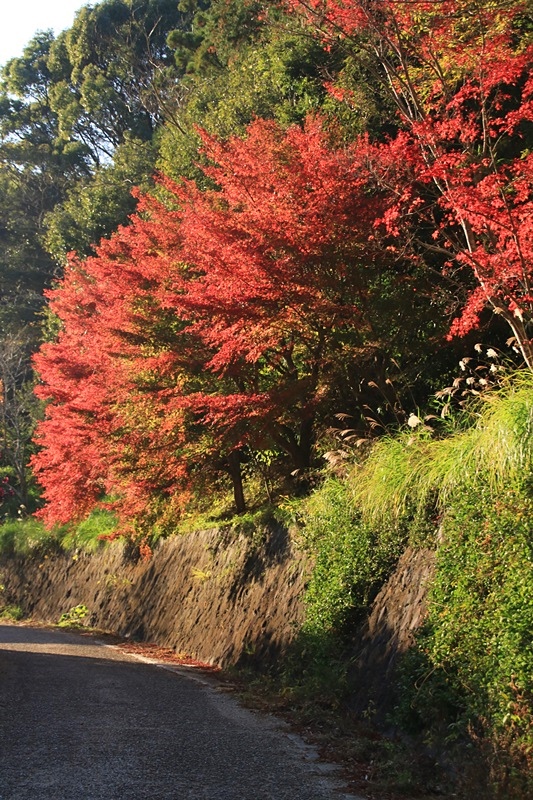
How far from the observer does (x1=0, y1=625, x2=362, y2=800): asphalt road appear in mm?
6250

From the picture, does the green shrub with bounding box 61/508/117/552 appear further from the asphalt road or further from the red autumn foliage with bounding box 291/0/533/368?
the red autumn foliage with bounding box 291/0/533/368

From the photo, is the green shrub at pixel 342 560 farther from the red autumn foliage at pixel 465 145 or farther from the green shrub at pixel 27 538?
the green shrub at pixel 27 538

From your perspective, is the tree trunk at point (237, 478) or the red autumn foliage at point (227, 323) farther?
the tree trunk at point (237, 478)

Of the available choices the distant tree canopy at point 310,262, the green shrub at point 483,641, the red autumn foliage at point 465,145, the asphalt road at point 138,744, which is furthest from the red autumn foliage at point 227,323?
the green shrub at point 483,641

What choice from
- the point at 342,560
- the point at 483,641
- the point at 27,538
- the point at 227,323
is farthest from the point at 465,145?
the point at 27,538

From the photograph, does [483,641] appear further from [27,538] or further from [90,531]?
[27,538]

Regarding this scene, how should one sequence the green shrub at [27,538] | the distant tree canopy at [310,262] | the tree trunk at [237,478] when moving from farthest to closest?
the green shrub at [27,538] < the tree trunk at [237,478] < the distant tree canopy at [310,262]

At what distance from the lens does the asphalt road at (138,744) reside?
6.25m

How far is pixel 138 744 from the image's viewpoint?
7.50 meters

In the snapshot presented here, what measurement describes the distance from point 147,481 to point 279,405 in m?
3.77

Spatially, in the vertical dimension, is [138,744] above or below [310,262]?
below

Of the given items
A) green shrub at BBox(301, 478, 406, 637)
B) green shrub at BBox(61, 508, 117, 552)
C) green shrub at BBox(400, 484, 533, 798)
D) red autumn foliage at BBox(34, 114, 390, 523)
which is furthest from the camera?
green shrub at BBox(61, 508, 117, 552)

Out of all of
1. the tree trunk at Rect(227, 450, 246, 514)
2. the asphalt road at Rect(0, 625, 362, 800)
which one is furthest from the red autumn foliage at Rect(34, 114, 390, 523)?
the asphalt road at Rect(0, 625, 362, 800)

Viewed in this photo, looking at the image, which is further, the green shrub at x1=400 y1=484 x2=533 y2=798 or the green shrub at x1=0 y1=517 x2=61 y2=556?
the green shrub at x1=0 y1=517 x2=61 y2=556
